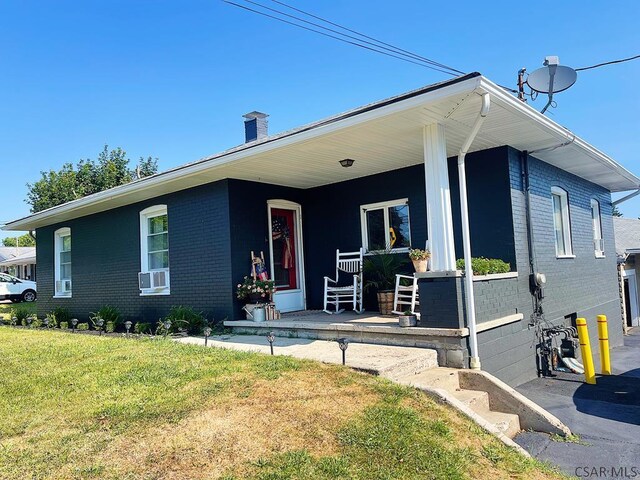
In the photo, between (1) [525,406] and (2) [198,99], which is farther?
(2) [198,99]

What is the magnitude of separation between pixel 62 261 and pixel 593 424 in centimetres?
1207

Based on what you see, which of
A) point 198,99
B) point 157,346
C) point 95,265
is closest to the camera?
point 157,346

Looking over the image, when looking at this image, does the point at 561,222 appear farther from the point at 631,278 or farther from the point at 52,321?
the point at 52,321

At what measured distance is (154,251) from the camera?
9430 mm

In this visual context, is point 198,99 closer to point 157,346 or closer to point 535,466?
point 157,346

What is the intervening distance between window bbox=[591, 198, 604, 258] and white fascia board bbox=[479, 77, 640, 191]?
1011 millimetres

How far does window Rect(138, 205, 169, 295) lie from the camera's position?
9.05m

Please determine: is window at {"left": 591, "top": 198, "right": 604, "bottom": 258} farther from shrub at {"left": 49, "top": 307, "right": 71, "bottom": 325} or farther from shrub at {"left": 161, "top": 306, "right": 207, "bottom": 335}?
shrub at {"left": 49, "top": 307, "right": 71, "bottom": 325}

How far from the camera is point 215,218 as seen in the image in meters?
7.96

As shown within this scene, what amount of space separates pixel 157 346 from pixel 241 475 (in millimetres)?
3744

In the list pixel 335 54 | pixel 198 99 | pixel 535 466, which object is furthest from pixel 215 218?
pixel 198 99

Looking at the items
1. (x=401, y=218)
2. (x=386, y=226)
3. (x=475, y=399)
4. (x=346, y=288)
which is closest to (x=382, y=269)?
(x=346, y=288)

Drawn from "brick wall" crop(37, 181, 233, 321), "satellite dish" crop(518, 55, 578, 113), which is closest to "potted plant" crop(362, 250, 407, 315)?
"brick wall" crop(37, 181, 233, 321)

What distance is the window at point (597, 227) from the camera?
10.2m
